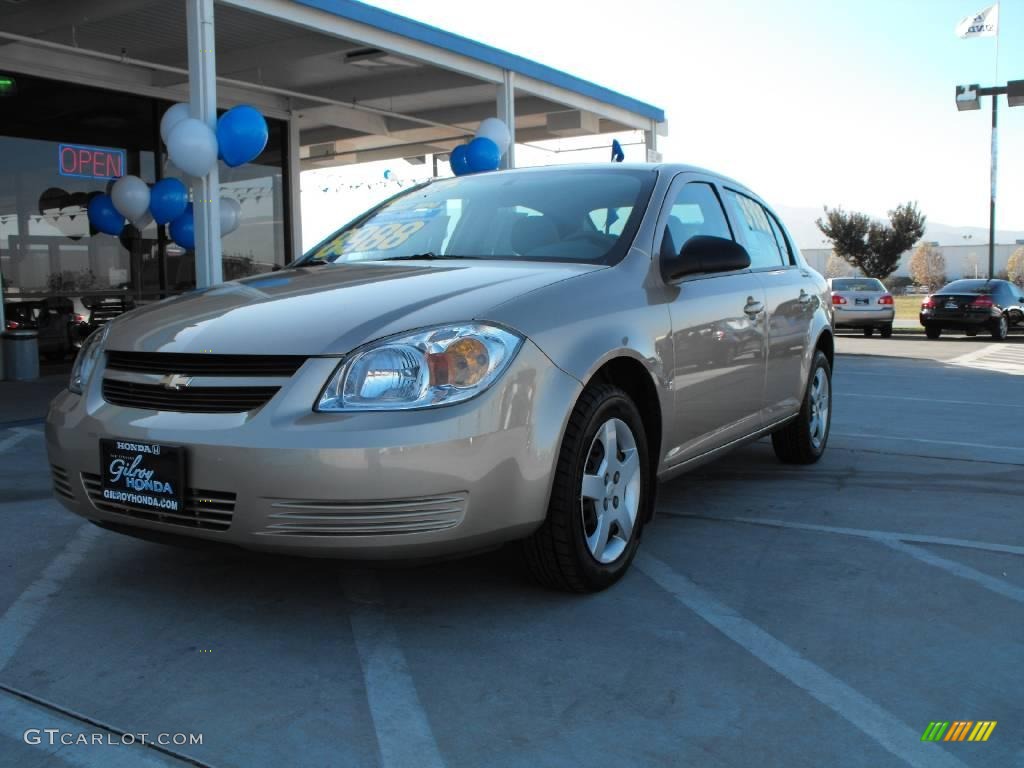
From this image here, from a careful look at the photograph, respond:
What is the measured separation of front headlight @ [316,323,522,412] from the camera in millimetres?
2893

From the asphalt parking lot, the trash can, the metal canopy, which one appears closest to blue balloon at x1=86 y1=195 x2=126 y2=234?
the metal canopy

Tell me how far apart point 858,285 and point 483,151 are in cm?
1165

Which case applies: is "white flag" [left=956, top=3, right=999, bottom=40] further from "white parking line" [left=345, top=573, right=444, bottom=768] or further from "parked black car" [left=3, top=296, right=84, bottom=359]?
"white parking line" [left=345, top=573, right=444, bottom=768]

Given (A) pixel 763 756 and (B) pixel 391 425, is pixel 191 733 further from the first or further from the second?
(A) pixel 763 756

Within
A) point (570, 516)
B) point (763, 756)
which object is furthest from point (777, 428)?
point (763, 756)

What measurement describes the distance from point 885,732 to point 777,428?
2937 mm

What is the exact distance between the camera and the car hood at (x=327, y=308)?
3.03 m

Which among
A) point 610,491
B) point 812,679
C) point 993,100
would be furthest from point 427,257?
point 993,100

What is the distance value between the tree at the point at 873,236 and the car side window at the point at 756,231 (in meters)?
53.2

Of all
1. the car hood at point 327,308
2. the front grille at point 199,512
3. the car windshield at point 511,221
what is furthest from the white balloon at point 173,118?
the front grille at point 199,512

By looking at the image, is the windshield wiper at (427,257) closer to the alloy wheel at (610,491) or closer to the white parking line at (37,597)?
the alloy wheel at (610,491)

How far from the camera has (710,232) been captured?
4.62 m

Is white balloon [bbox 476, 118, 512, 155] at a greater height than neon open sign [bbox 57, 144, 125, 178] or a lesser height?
greater

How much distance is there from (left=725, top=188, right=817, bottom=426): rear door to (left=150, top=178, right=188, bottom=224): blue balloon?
334 inches
